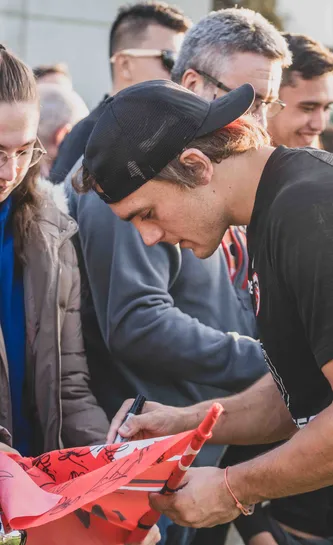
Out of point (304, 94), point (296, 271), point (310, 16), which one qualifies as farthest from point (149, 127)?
point (310, 16)

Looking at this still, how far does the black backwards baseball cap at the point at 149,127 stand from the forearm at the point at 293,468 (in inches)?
30.7

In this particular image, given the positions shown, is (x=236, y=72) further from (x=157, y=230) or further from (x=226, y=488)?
(x=226, y=488)

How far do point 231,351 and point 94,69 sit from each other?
785 centimetres

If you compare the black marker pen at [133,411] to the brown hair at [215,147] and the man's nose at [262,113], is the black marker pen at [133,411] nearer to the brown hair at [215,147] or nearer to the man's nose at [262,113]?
the brown hair at [215,147]

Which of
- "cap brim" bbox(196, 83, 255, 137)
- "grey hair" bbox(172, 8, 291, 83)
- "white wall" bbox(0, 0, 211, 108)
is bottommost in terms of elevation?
"white wall" bbox(0, 0, 211, 108)

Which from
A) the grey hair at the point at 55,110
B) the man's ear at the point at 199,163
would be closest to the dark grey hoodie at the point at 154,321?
the man's ear at the point at 199,163

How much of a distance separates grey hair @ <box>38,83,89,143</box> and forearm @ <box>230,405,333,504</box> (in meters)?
3.94

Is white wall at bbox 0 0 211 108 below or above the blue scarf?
below

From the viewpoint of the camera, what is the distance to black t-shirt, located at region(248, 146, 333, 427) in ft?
6.81

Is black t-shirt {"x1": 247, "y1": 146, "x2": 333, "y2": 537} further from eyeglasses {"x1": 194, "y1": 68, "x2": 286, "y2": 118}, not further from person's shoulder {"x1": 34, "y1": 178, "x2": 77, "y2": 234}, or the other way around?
eyeglasses {"x1": 194, "y1": 68, "x2": 286, "y2": 118}

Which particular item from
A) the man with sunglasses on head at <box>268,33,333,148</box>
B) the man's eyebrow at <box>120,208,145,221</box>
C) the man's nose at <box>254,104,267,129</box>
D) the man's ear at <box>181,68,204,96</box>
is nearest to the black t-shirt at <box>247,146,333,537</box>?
the man's eyebrow at <box>120,208,145,221</box>

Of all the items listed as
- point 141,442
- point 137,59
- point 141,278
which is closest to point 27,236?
point 141,278

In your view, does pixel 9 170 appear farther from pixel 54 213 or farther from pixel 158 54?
pixel 158 54

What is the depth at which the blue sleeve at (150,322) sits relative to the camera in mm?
3273
